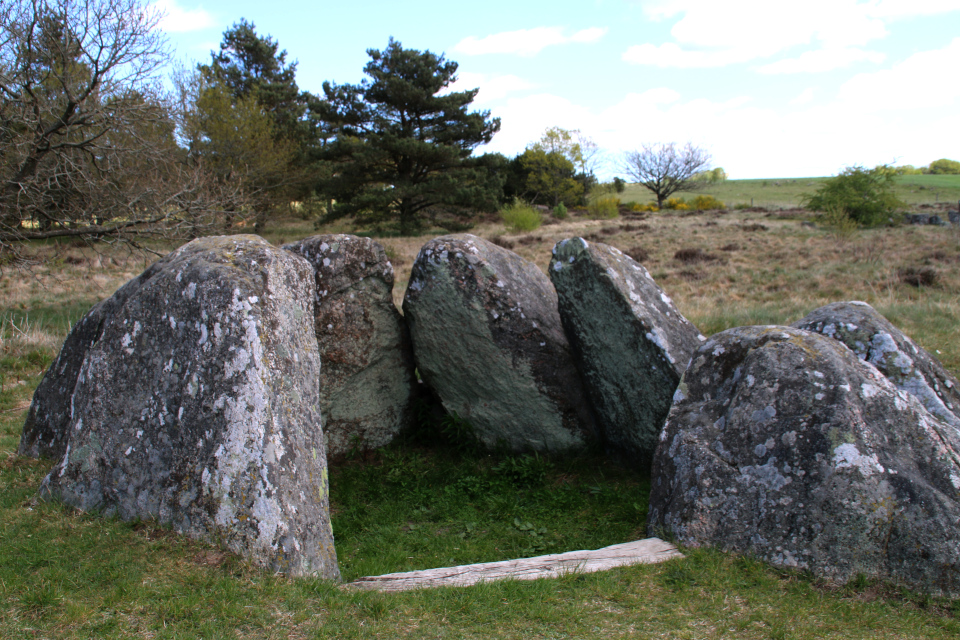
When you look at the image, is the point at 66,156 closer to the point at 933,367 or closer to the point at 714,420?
the point at 714,420

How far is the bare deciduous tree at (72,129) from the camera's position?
11758 millimetres

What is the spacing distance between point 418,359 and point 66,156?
925 centimetres

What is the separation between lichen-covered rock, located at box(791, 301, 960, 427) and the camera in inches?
205

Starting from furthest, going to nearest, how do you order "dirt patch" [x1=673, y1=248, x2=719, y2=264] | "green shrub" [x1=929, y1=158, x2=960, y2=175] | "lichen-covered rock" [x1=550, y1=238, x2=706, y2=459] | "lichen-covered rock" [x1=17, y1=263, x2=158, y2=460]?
"green shrub" [x1=929, y1=158, x2=960, y2=175]
"dirt patch" [x1=673, y1=248, x2=719, y2=264]
"lichen-covered rock" [x1=550, y1=238, x2=706, y2=459]
"lichen-covered rock" [x1=17, y1=263, x2=158, y2=460]

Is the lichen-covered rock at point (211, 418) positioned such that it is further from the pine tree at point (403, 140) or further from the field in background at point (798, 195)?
the field in background at point (798, 195)

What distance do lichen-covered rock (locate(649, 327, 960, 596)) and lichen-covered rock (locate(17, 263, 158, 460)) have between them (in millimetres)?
4716

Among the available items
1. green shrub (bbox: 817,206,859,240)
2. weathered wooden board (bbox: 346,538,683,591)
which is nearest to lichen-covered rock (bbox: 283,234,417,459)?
weathered wooden board (bbox: 346,538,683,591)

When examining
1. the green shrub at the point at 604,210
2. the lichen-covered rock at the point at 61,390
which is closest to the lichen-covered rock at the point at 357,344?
the lichen-covered rock at the point at 61,390

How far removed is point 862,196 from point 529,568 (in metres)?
36.8


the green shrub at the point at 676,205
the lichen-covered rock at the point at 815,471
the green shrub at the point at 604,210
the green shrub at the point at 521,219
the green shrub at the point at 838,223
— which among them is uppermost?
the green shrub at the point at 676,205

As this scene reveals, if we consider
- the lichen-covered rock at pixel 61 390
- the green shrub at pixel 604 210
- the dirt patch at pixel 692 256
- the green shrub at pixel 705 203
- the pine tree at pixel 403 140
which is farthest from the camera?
the green shrub at pixel 705 203

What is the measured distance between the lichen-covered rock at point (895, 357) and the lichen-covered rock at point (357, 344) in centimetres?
443

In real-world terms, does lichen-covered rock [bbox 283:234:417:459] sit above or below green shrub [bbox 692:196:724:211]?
below

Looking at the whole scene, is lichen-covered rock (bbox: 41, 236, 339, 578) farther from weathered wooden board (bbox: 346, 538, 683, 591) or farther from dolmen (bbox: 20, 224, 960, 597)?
weathered wooden board (bbox: 346, 538, 683, 591)
